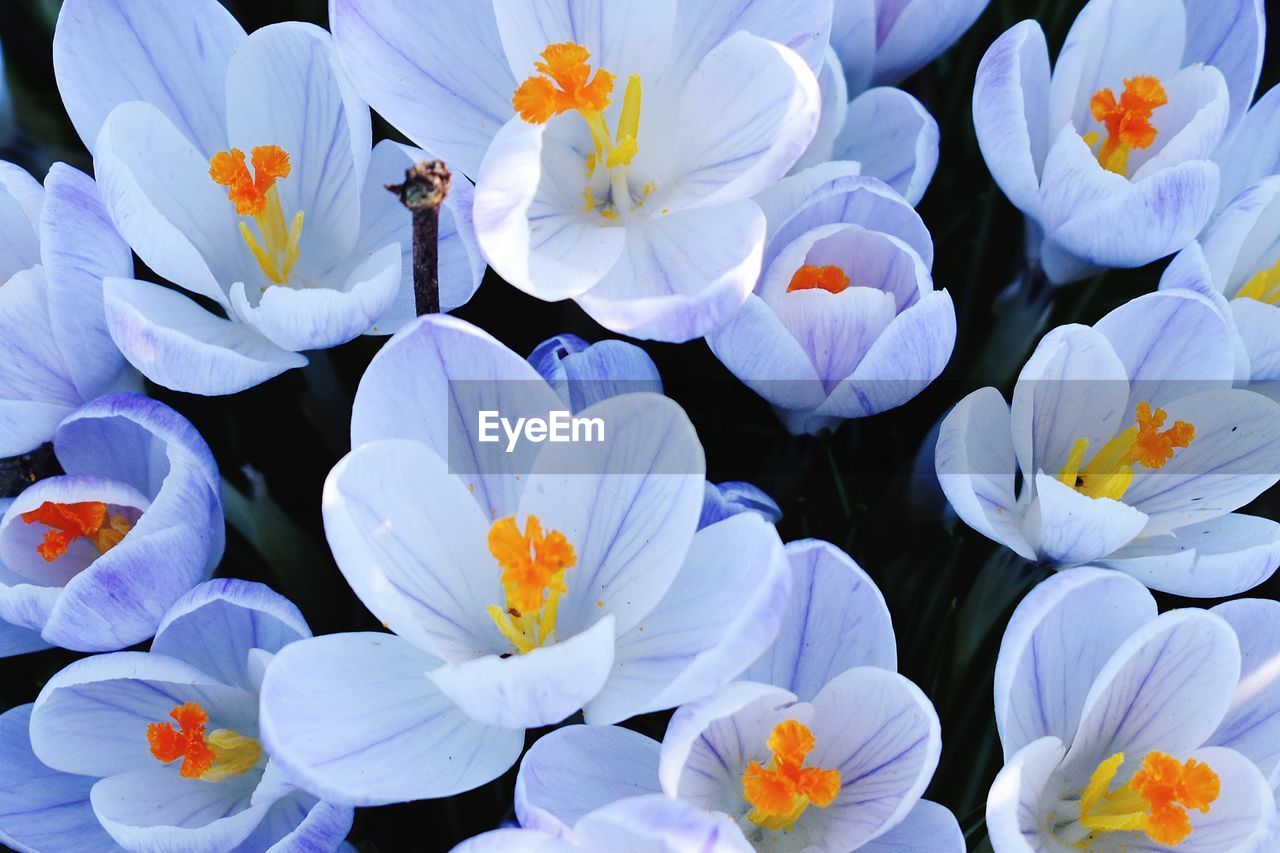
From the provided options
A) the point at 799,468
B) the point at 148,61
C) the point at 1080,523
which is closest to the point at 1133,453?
the point at 1080,523

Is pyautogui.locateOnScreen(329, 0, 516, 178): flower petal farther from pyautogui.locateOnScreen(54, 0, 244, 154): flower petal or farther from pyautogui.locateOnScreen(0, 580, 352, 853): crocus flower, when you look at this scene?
pyautogui.locateOnScreen(0, 580, 352, 853): crocus flower

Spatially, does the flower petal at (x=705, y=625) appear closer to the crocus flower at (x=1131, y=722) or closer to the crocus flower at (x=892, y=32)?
the crocus flower at (x=1131, y=722)

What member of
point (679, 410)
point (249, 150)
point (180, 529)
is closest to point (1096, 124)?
point (679, 410)

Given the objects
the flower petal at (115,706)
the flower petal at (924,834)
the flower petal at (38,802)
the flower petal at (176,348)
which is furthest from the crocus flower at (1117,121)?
the flower petal at (38,802)

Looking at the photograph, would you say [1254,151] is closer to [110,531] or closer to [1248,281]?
[1248,281]

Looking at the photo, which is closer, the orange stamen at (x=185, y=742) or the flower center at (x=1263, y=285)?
the orange stamen at (x=185, y=742)

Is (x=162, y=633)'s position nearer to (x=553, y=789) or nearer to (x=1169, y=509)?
(x=553, y=789)
